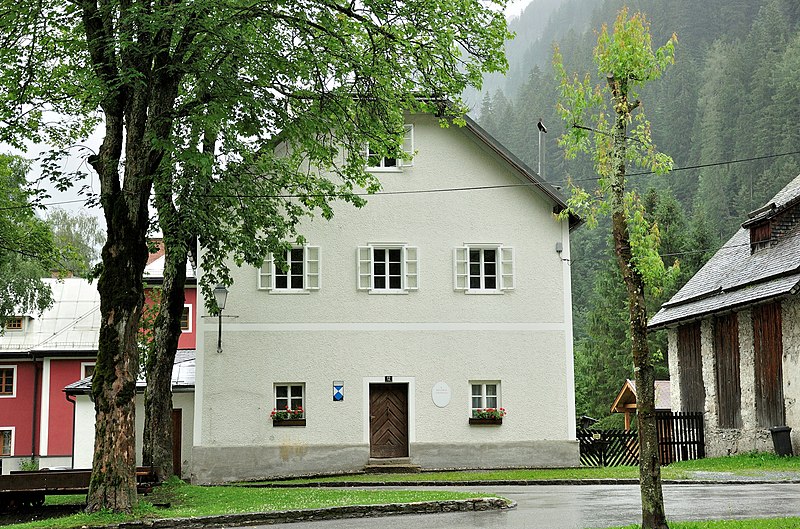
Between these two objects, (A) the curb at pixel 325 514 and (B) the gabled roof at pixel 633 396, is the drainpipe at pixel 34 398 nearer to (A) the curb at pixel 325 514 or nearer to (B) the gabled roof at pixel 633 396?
(B) the gabled roof at pixel 633 396

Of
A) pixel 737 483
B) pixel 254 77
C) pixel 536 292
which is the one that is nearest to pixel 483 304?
pixel 536 292

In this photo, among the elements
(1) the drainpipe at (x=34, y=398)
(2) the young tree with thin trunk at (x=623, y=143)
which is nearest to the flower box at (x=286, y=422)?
(2) the young tree with thin trunk at (x=623, y=143)

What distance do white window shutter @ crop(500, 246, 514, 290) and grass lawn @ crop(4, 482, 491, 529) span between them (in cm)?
1002

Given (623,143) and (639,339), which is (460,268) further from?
(639,339)

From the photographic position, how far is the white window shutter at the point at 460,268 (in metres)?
26.8

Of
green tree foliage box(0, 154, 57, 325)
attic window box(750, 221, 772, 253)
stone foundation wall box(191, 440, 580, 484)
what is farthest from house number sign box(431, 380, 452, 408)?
green tree foliage box(0, 154, 57, 325)

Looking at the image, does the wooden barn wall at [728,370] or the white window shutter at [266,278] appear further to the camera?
the wooden barn wall at [728,370]

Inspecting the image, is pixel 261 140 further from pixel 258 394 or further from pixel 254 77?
pixel 258 394

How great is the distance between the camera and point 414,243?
2689cm

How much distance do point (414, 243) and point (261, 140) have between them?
8.14 meters

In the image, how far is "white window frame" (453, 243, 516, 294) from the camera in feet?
88.0

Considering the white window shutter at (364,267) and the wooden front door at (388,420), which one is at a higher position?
the white window shutter at (364,267)

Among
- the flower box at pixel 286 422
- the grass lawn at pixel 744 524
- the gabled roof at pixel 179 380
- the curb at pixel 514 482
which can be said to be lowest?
the curb at pixel 514 482

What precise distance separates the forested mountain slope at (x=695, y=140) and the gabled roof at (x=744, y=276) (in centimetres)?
2380
